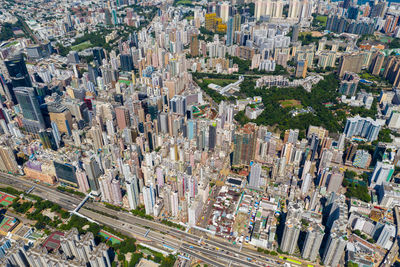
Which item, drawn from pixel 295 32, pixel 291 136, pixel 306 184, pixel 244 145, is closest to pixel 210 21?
pixel 295 32

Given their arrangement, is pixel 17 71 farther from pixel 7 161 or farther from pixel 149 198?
pixel 149 198

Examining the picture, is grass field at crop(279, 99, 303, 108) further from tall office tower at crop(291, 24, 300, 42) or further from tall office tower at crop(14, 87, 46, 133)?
tall office tower at crop(14, 87, 46, 133)

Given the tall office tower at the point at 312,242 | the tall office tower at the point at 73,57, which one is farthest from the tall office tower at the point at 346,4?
the tall office tower at the point at 312,242

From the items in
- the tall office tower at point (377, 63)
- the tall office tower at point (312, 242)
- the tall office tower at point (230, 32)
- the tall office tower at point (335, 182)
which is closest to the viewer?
the tall office tower at point (312, 242)

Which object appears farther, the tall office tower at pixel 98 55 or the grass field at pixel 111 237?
the tall office tower at pixel 98 55

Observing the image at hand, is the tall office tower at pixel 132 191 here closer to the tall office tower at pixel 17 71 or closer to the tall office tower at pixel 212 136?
the tall office tower at pixel 212 136

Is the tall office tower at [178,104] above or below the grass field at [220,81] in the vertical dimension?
above
